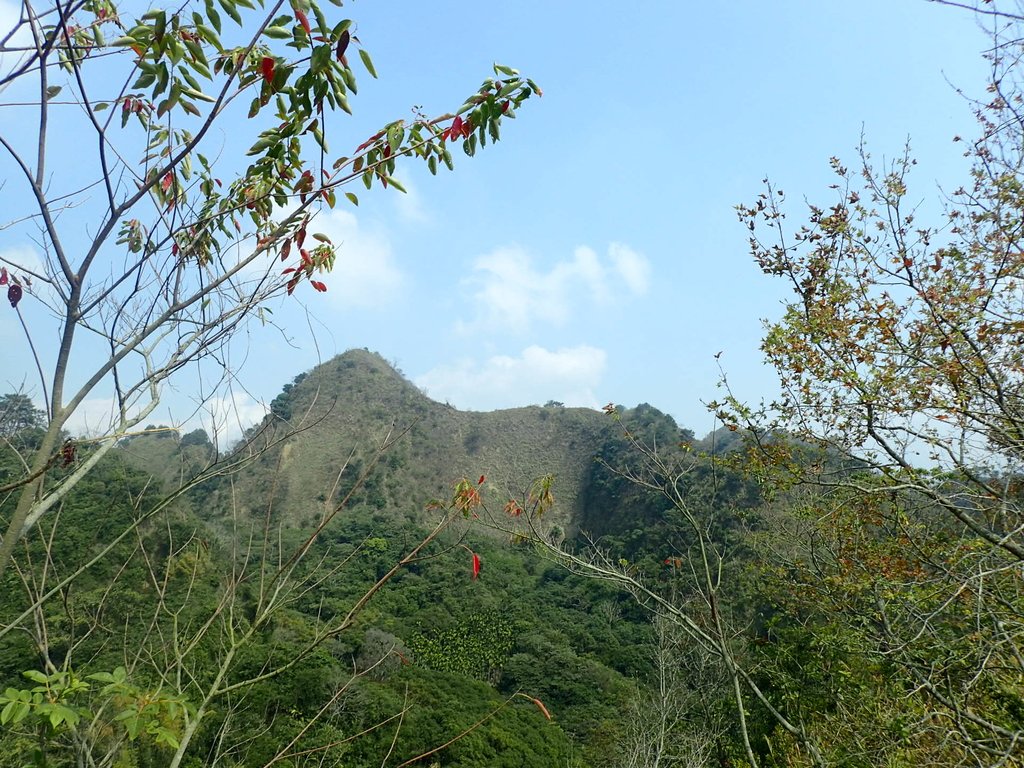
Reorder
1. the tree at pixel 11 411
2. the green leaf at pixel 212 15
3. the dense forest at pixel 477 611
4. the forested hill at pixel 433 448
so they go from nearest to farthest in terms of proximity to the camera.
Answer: the green leaf at pixel 212 15 < the tree at pixel 11 411 < the dense forest at pixel 477 611 < the forested hill at pixel 433 448

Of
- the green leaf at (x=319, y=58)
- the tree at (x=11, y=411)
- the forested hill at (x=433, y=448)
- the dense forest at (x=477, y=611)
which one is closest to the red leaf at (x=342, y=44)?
the green leaf at (x=319, y=58)

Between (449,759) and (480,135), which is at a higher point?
(480,135)

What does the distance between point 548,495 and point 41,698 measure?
8.95 ft

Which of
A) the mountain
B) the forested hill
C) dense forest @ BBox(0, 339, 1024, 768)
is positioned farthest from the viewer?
the mountain

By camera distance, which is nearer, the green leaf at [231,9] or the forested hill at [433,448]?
the green leaf at [231,9]

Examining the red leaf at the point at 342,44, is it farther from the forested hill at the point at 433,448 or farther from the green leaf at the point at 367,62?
the forested hill at the point at 433,448

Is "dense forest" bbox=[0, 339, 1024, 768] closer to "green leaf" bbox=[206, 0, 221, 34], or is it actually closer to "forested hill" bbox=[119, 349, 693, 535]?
"forested hill" bbox=[119, 349, 693, 535]

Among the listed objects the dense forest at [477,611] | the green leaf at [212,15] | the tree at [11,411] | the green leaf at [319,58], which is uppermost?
the green leaf at [212,15]

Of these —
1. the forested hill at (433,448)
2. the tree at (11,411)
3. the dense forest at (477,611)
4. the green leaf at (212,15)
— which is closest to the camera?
the green leaf at (212,15)

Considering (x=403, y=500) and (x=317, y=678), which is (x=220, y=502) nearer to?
(x=403, y=500)

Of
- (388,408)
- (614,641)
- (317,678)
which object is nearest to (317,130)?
(317,678)

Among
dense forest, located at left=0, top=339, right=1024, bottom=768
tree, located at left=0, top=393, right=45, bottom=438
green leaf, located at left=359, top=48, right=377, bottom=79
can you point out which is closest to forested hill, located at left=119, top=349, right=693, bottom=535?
dense forest, located at left=0, top=339, right=1024, bottom=768

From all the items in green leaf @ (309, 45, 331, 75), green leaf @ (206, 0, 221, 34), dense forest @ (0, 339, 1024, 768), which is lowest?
dense forest @ (0, 339, 1024, 768)

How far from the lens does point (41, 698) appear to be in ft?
4.34
